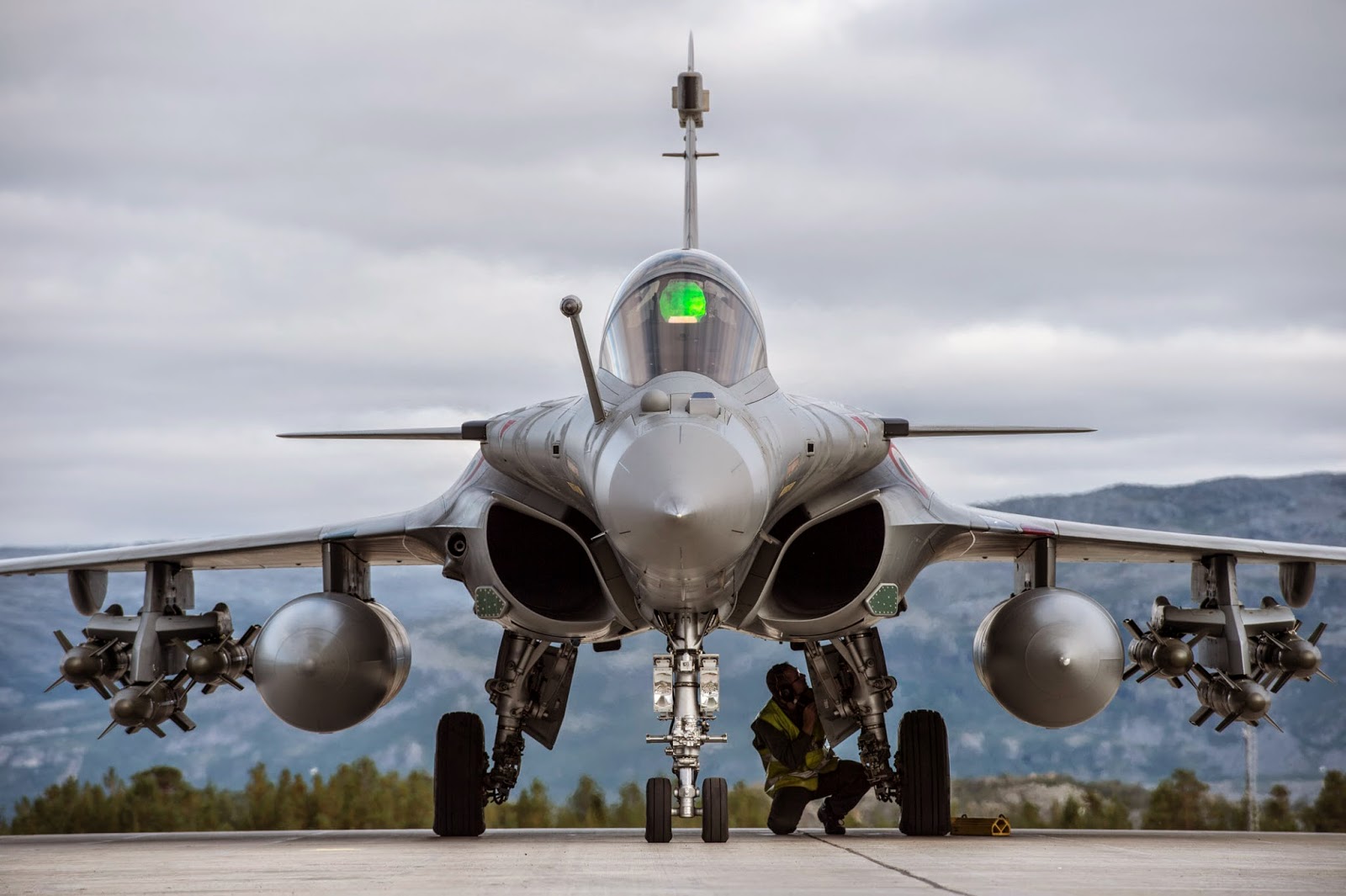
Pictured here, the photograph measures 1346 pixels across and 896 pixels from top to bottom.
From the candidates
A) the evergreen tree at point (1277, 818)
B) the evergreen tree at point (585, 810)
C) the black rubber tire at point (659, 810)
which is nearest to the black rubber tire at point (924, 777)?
the black rubber tire at point (659, 810)

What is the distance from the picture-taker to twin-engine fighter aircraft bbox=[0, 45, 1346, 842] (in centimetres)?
819

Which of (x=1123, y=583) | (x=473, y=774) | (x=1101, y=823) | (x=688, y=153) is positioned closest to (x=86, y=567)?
(x=473, y=774)

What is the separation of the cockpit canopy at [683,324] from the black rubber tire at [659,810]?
2270 millimetres

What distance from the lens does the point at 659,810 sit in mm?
9109

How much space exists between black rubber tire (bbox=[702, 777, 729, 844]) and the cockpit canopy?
7.44 feet

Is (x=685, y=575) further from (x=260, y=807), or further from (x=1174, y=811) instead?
(x=1174, y=811)

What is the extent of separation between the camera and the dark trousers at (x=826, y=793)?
39.1 ft

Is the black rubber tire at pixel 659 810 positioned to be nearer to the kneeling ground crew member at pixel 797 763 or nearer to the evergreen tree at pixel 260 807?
the kneeling ground crew member at pixel 797 763

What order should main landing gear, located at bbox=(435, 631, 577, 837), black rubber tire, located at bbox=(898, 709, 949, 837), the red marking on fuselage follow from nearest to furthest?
the red marking on fuselage → main landing gear, located at bbox=(435, 631, 577, 837) → black rubber tire, located at bbox=(898, 709, 949, 837)

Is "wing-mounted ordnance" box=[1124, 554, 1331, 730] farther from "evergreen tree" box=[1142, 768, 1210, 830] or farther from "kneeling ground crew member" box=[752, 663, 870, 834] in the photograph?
"evergreen tree" box=[1142, 768, 1210, 830]

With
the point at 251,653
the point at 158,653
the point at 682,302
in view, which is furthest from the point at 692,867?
the point at 251,653

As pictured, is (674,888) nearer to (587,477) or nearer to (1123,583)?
(587,477)

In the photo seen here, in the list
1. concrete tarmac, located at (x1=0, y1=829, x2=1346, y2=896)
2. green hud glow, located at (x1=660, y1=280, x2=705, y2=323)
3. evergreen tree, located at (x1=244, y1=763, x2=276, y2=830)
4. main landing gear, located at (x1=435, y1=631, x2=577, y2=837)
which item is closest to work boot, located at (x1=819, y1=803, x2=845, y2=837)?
concrete tarmac, located at (x1=0, y1=829, x2=1346, y2=896)

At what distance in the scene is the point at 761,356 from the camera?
374 inches
